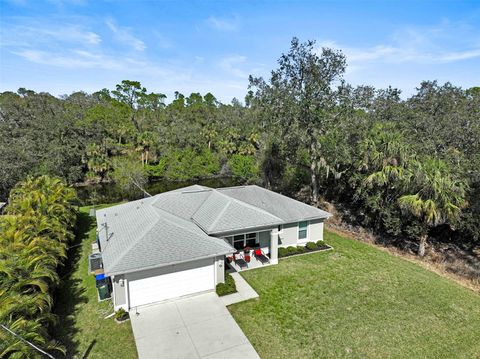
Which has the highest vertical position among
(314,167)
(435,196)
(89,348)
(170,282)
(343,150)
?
(343,150)

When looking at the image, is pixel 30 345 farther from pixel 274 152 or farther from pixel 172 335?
pixel 274 152

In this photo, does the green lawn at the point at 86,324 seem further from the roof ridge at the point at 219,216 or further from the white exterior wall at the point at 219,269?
the roof ridge at the point at 219,216

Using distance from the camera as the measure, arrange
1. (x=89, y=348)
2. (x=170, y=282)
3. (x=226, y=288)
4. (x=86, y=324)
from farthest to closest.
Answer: (x=226, y=288), (x=170, y=282), (x=86, y=324), (x=89, y=348)

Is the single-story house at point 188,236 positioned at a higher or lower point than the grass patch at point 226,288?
higher

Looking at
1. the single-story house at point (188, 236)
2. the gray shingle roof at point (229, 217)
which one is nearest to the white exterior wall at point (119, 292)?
the single-story house at point (188, 236)

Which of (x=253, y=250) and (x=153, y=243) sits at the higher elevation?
(x=153, y=243)

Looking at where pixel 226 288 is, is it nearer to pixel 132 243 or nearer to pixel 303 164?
pixel 132 243

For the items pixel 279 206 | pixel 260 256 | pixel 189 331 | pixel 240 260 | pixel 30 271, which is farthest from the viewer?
pixel 279 206

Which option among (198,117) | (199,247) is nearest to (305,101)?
(199,247)

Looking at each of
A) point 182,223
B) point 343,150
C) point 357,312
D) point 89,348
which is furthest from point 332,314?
point 343,150
